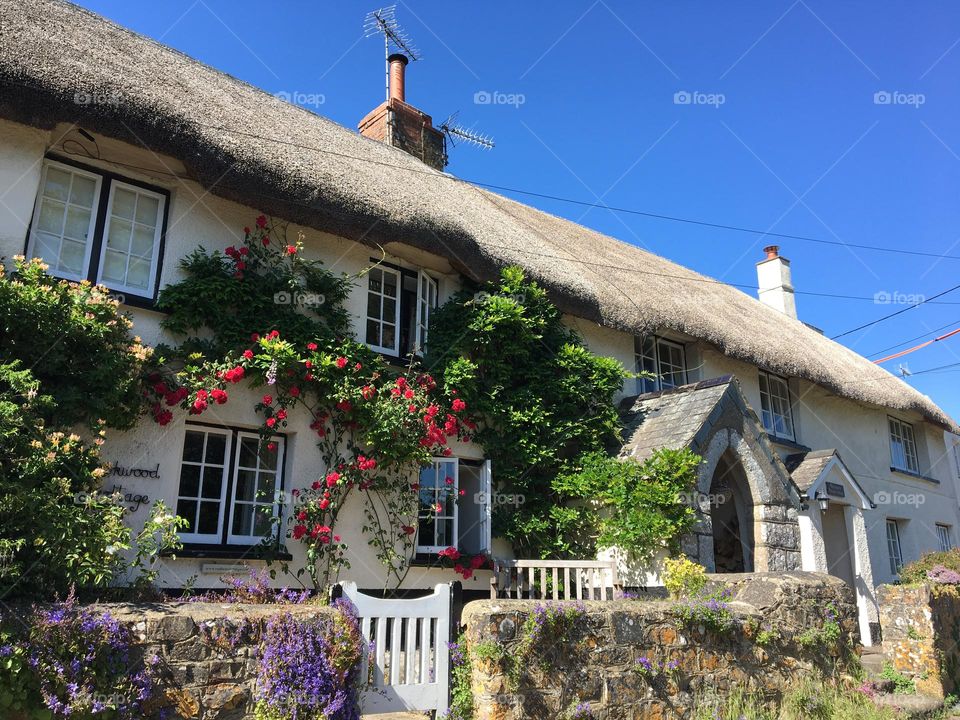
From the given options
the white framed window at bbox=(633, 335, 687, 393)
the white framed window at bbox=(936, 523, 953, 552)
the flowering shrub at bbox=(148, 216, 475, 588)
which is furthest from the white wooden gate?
the white framed window at bbox=(936, 523, 953, 552)

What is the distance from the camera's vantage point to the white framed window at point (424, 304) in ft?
30.2

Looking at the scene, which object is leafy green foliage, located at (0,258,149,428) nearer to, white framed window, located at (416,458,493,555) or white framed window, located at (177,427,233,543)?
white framed window, located at (177,427,233,543)

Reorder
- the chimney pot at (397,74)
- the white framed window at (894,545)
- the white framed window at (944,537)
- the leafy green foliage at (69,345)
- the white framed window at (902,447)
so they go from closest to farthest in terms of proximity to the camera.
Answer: the leafy green foliage at (69,345) → the chimney pot at (397,74) → the white framed window at (894,545) → the white framed window at (902,447) → the white framed window at (944,537)

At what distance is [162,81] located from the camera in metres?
7.66

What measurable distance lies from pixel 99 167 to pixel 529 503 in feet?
19.9

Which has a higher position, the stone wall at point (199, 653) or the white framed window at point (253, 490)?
the white framed window at point (253, 490)

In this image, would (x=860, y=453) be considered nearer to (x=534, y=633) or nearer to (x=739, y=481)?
(x=739, y=481)

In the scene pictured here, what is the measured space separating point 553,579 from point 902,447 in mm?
13758

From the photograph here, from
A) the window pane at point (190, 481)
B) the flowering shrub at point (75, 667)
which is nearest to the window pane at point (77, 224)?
the window pane at point (190, 481)

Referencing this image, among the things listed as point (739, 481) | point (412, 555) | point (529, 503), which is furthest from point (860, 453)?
point (412, 555)

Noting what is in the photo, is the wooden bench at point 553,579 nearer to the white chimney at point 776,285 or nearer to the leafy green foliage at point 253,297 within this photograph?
the leafy green foliage at point 253,297

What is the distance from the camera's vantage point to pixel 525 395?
9.48m

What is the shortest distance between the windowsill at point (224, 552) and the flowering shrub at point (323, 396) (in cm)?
21

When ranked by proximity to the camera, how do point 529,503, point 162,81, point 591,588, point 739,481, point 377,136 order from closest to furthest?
point 162,81 < point 591,588 < point 529,503 < point 739,481 < point 377,136
